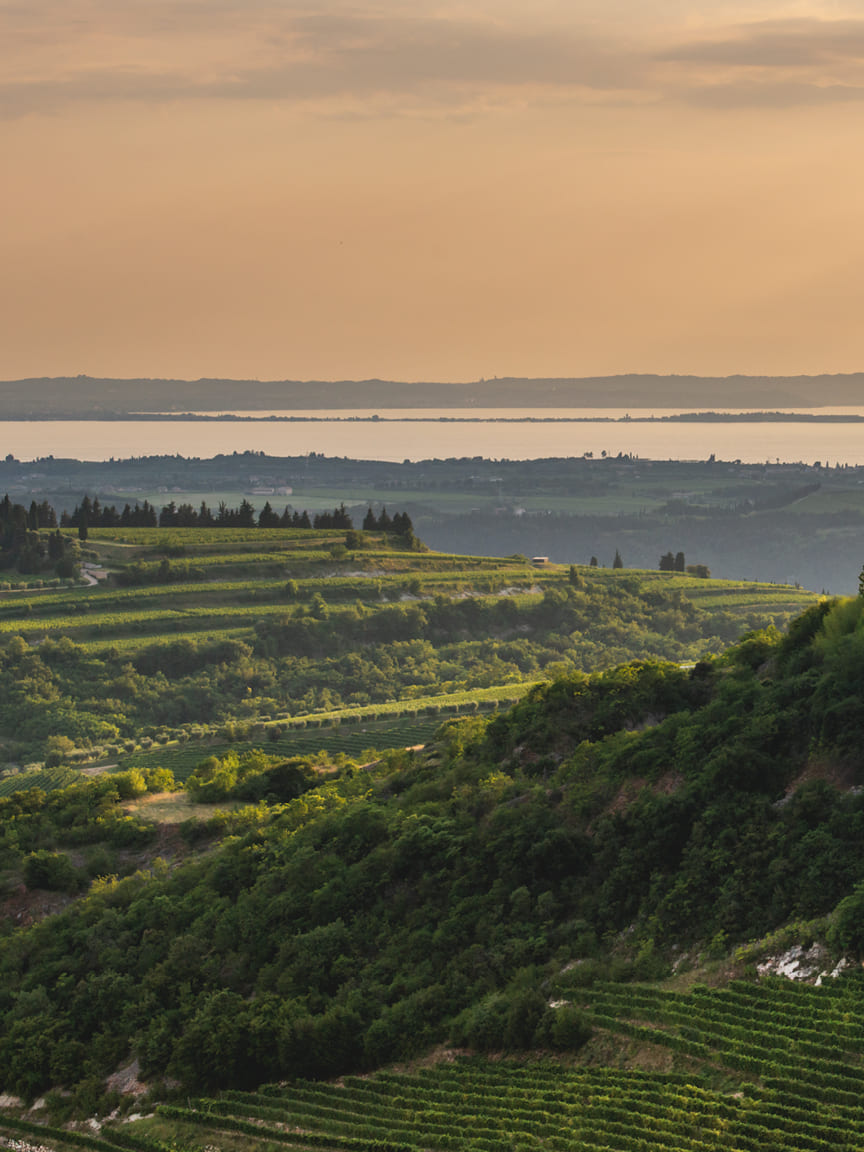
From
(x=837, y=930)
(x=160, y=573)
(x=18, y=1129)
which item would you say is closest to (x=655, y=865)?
(x=837, y=930)

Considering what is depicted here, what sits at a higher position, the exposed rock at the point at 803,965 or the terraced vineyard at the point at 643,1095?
the exposed rock at the point at 803,965

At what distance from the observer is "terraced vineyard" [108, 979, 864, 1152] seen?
24.1m

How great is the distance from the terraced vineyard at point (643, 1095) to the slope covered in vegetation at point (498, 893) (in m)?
1.35

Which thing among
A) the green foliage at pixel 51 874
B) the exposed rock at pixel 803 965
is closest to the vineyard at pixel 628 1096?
the exposed rock at pixel 803 965

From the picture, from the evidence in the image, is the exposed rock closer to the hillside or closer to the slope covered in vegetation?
the slope covered in vegetation

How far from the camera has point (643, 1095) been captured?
2567 cm

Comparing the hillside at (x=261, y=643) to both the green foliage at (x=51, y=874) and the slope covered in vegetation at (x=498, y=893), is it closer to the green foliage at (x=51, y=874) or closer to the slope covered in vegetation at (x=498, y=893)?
the green foliage at (x=51, y=874)

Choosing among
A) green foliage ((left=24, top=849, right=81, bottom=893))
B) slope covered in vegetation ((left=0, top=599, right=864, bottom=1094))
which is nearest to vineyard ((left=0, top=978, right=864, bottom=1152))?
slope covered in vegetation ((left=0, top=599, right=864, bottom=1094))

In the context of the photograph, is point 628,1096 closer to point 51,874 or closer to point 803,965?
point 803,965

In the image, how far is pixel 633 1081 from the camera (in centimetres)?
2639

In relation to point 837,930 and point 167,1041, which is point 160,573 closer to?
point 167,1041

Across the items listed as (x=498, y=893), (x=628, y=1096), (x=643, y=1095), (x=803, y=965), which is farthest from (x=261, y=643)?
(x=643, y=1095)

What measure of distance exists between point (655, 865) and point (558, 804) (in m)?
5.59

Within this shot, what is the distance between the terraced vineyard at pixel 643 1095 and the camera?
24.1 m
